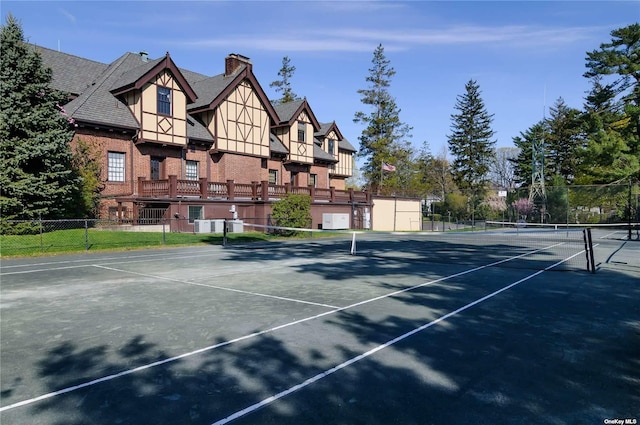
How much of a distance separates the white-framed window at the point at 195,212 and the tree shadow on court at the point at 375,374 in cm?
2209

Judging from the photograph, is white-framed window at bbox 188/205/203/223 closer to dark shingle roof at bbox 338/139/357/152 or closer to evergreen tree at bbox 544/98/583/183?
dark shingle roof at bbox 338/139/357/152

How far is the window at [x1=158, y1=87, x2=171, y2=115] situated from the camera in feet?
95.2

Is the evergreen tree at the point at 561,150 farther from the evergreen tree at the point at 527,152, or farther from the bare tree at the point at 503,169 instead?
the bare tree at the point at 503,169

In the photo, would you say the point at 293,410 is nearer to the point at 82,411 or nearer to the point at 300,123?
the point at 82,411

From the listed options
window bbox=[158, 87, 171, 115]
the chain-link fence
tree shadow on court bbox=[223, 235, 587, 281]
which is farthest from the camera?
window bbox=[158, 87, 171, 115]

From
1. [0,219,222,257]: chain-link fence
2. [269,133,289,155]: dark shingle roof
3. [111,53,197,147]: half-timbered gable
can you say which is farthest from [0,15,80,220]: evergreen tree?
[269,133,289,155]: dark shingle roof

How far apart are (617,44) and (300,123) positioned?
34185 mm

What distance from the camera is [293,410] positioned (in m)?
3.78

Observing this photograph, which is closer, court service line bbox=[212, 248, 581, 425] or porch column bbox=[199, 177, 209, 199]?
court service line bbox=[212, 248, 581, 425]

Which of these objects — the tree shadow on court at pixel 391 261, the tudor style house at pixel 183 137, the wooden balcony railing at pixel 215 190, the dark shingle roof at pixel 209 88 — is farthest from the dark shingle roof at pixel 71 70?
the tree shadow on court at pixel 391 261

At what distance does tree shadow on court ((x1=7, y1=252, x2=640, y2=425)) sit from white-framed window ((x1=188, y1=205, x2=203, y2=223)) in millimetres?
22091

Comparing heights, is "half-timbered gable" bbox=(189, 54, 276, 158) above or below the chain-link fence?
→ above

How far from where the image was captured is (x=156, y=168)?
29.3 m

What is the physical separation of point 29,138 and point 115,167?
6.95 m
